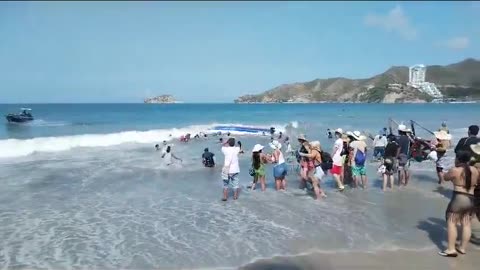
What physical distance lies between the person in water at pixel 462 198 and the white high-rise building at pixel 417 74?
163 meters

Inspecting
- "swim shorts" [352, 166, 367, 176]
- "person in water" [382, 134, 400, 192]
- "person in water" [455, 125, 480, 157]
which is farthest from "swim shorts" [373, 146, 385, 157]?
"person in water" [455, 125, 480, 157]

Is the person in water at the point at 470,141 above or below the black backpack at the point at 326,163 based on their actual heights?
above

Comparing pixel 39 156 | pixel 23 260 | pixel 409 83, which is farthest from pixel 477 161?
pixel 409 83

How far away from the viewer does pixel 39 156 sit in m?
21.5

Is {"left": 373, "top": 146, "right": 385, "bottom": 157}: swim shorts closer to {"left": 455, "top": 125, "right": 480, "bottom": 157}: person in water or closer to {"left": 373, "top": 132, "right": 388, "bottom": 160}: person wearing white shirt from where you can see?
{"left": 373, "top": 132, "right": 388, "bottom": 160}: person wearing white shirt

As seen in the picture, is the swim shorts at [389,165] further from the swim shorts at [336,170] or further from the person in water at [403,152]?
the swim shorts at [336,170]

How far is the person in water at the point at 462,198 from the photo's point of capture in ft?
22.0

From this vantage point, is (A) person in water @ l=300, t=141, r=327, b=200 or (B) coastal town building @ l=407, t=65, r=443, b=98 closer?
(A) person in water @ l=300, t=141, r=327, b=200

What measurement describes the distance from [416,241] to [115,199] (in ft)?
25.0

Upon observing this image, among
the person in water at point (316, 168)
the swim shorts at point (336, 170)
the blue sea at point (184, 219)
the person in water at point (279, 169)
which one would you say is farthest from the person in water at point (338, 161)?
the person in water at point (279, 169)

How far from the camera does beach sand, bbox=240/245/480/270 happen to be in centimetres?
666

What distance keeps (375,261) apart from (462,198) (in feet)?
5.45

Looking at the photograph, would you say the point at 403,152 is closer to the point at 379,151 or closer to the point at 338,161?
the point at 338,161

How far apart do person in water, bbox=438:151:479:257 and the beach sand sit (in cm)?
26
